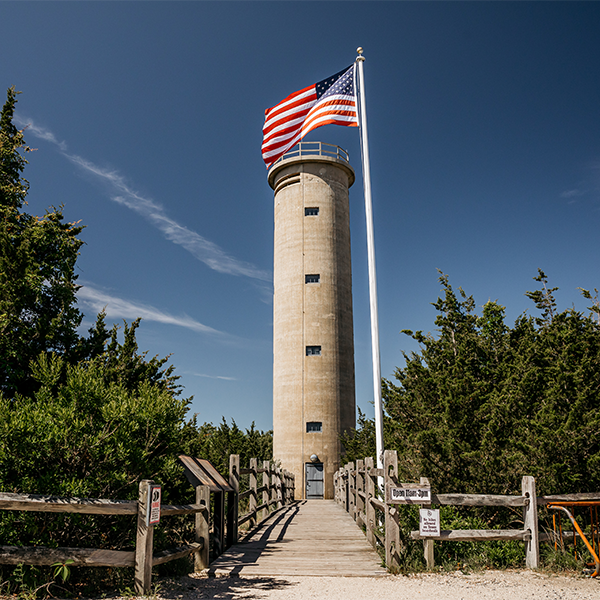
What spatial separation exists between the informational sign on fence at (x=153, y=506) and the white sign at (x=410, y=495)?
3.69 m

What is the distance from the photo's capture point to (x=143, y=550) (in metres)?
6.10

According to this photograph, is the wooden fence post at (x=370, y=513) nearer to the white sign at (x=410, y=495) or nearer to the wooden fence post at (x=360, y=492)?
the wooden fence post at (x=360, y=492)

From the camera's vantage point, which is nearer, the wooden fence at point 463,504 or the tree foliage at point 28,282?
the wooden fence at point 463,504

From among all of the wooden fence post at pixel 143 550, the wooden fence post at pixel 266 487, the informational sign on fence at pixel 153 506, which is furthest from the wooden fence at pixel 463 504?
the wooden fence post at pixel 266 487

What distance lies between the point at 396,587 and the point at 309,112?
12.8m

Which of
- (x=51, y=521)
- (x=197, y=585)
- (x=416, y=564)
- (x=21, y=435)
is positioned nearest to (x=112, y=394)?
(x=21, y=435)

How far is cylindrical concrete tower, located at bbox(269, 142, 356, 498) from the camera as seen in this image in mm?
28094

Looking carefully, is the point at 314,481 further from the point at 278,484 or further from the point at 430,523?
the point at 430,523

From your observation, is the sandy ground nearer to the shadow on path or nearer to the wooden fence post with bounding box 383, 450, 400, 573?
the shadow on path

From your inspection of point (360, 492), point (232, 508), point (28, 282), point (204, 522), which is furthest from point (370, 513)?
point (28, 282)

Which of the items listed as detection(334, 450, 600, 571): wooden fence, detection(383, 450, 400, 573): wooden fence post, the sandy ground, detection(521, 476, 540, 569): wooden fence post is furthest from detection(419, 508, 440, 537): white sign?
detection(521, 476, 540, 569): wooden fence post

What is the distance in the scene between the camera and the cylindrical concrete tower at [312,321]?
2809cm

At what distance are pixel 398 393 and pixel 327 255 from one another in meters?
17.1

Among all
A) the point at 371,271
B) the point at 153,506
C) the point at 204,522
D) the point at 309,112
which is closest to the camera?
the point at 153,506
